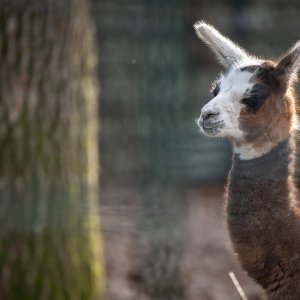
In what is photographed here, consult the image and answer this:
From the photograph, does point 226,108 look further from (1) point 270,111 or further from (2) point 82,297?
(2) point 82,297

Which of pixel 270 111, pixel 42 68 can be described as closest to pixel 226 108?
pixel 270 111

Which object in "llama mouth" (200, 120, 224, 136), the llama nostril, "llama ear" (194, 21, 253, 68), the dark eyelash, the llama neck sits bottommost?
the llama neck

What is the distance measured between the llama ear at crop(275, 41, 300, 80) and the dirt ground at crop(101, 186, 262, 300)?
2.05 m

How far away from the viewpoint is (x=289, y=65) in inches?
193

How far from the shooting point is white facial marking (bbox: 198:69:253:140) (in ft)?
15.7

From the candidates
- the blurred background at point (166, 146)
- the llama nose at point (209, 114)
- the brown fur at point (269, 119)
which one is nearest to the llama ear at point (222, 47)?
the brown fur at point (269, 119)

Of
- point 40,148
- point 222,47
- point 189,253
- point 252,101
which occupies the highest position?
point 222,47

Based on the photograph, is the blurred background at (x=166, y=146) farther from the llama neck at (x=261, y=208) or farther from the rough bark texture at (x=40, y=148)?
the rough bark texture at (x=40, y=148)

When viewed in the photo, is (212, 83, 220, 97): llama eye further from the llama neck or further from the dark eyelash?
the llama neck

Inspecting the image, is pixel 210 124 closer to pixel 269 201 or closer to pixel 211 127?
pixel 211 127

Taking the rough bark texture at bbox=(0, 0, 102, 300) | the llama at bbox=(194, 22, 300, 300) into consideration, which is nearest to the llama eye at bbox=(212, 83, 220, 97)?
the llama at bbox=(194, 22, 300, 300)

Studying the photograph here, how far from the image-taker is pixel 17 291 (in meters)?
7.00

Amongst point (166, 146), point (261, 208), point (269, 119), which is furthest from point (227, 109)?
point (166, 146)

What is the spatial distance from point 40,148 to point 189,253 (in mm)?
2382
